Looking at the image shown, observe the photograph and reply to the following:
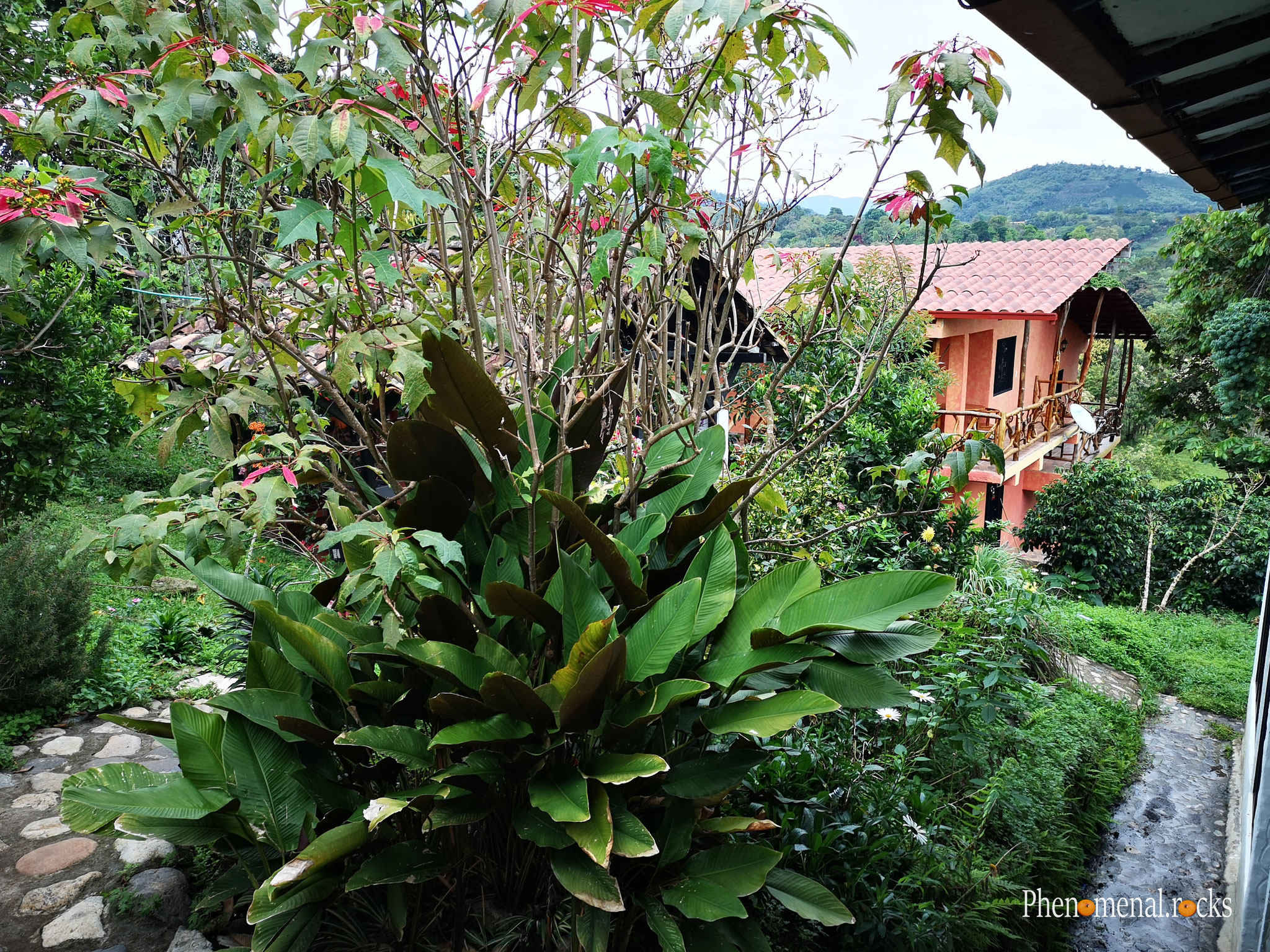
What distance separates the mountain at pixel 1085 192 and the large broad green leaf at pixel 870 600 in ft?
125

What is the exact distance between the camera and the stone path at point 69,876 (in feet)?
6.96

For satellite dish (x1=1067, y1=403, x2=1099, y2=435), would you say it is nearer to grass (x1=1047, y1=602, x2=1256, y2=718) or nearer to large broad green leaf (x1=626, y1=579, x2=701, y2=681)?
grass (x1=1047, y1=602, x2=1256, y2=718)

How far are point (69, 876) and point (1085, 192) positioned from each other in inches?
1762

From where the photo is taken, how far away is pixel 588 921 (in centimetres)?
177

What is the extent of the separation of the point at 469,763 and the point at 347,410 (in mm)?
1014

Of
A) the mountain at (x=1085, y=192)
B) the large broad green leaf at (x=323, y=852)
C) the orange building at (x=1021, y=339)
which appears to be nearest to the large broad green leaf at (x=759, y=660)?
the large broad green leaf at (x=323, y=852)

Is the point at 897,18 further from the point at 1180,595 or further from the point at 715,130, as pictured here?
the point at 1180,595

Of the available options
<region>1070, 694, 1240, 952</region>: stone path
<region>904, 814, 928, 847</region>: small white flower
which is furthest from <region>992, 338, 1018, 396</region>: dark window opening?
<region>904, 814, 928, 847</region>: small white flower

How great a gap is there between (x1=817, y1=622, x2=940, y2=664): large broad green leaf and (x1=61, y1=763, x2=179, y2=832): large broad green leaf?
5.72ft

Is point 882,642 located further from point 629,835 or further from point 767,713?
point 629,835

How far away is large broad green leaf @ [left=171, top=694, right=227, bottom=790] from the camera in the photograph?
76.1 inches

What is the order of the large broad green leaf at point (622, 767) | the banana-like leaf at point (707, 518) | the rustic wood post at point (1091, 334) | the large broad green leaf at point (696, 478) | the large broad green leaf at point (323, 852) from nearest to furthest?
the large broad green leaf at point (323, 852)
the large broad green leaf at point (622, 767)
the banana-like leaf at point (707, 518)
the large broad green leaf at point (696, 478)
the rustic wood post at point (1091, 334)

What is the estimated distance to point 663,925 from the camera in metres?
1.81

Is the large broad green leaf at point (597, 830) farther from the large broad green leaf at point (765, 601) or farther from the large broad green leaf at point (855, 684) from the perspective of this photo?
the large broad green leaf at point (855, 684)
